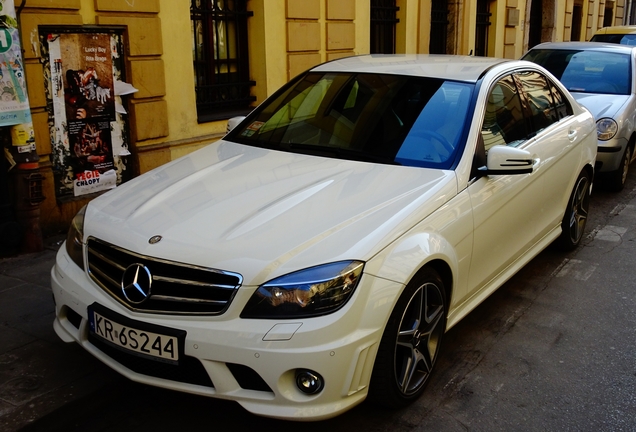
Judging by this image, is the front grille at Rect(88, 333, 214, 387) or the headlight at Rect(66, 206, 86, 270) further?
the headlight at Rect(66, 206, 86, 270)

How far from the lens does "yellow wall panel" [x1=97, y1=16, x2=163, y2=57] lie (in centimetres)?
705

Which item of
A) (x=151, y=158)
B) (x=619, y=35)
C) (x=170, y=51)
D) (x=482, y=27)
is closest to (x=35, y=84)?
(x=151, y=158)

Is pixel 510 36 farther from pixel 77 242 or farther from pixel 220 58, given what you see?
pixel 77 242

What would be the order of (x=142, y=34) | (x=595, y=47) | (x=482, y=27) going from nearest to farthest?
(x=142, y=34), (x=595, y=47), (x=482, y=27)

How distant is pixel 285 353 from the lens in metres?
2.82

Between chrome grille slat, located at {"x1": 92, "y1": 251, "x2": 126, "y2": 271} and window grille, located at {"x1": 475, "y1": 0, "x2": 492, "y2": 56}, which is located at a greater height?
window grille, located at {"x1": 475, "y1": 0, "x2": 492, "y2": 56}

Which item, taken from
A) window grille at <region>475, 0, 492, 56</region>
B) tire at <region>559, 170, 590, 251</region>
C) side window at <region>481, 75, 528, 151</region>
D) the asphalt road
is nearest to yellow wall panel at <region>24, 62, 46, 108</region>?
the asphalt road

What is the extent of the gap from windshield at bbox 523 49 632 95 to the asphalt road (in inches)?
162

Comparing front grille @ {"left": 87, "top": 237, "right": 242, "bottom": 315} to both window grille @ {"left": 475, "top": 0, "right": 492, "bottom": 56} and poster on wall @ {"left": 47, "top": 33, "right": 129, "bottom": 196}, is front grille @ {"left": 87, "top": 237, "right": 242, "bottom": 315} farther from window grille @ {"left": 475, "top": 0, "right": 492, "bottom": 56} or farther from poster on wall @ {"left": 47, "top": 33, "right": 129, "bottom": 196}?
window grille @ {"left": 475, "top": 0, "right": 492, "bottom": 56}

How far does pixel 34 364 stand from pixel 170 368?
118 centimetres

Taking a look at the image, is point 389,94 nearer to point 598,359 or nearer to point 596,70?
point 598,359

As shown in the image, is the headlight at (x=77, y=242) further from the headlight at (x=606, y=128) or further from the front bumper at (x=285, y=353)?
the headlight at (x=606, y=128)

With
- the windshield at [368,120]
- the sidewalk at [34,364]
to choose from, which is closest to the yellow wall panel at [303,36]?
the windshield at [368,120]

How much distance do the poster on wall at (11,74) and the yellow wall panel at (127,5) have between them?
4.78 feet
